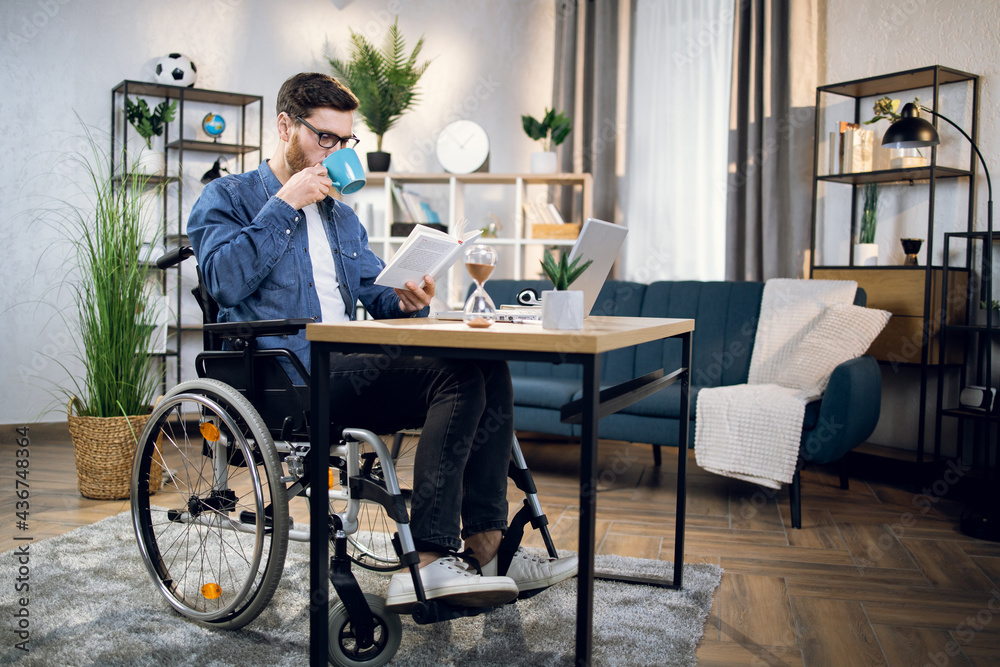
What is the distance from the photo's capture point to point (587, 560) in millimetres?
1084

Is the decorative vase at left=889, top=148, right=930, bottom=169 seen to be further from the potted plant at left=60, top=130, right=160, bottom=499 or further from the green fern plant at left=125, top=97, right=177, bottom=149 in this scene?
the green fern plant at left=125, top=97, right=177, bottom=149

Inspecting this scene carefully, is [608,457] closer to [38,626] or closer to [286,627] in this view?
[286,627]

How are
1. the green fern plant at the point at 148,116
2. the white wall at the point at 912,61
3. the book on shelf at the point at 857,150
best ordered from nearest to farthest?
the white wall at the point at 912,61, the book on shelf at the point at 857,150, the green fern plant at the point at 148,116

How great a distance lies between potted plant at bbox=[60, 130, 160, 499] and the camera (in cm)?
245

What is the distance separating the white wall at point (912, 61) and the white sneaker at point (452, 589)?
2561 mm

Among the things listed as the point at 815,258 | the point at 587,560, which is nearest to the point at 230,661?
the point at 587,560

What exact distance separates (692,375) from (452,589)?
6.79ft

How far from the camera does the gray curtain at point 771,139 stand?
3.48 meters

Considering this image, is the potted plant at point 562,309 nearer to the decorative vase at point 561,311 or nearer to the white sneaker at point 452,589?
the decorative vase at point 561,311

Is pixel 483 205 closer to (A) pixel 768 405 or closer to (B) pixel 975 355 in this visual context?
(A) pixel 768 405

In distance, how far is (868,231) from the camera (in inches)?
128

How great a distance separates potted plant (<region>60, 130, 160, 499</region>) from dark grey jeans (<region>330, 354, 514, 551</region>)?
1336 millimetres

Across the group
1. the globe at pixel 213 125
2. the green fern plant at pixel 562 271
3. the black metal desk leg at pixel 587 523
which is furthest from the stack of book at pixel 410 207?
the black metal desk leg at pixel 587 523

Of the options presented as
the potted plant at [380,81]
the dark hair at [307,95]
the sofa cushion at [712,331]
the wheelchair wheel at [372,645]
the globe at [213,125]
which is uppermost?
the potted plant at [380,81]
